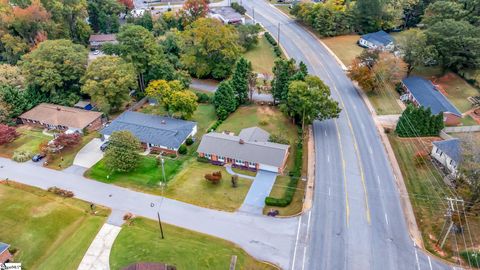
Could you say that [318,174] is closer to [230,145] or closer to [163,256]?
[230,145]

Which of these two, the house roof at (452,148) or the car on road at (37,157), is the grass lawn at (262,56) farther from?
the car on road at (37,157)

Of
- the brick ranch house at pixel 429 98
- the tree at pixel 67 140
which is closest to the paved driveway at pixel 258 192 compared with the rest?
the tree at pixel 67 140

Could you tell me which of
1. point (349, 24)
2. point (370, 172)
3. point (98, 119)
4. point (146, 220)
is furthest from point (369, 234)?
point (349, 24)

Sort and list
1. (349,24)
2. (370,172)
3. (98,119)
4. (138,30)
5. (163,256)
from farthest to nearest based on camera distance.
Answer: (349,24) < (138,30) < (98,119) < (370,172) < (163,256)

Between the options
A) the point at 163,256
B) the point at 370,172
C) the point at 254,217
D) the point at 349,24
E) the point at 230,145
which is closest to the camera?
the point at 163,256

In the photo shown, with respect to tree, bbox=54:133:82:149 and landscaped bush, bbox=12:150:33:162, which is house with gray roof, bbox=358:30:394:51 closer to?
tree, bbox=54:133:82:149

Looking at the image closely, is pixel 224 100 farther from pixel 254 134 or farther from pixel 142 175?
pixel 142 175
